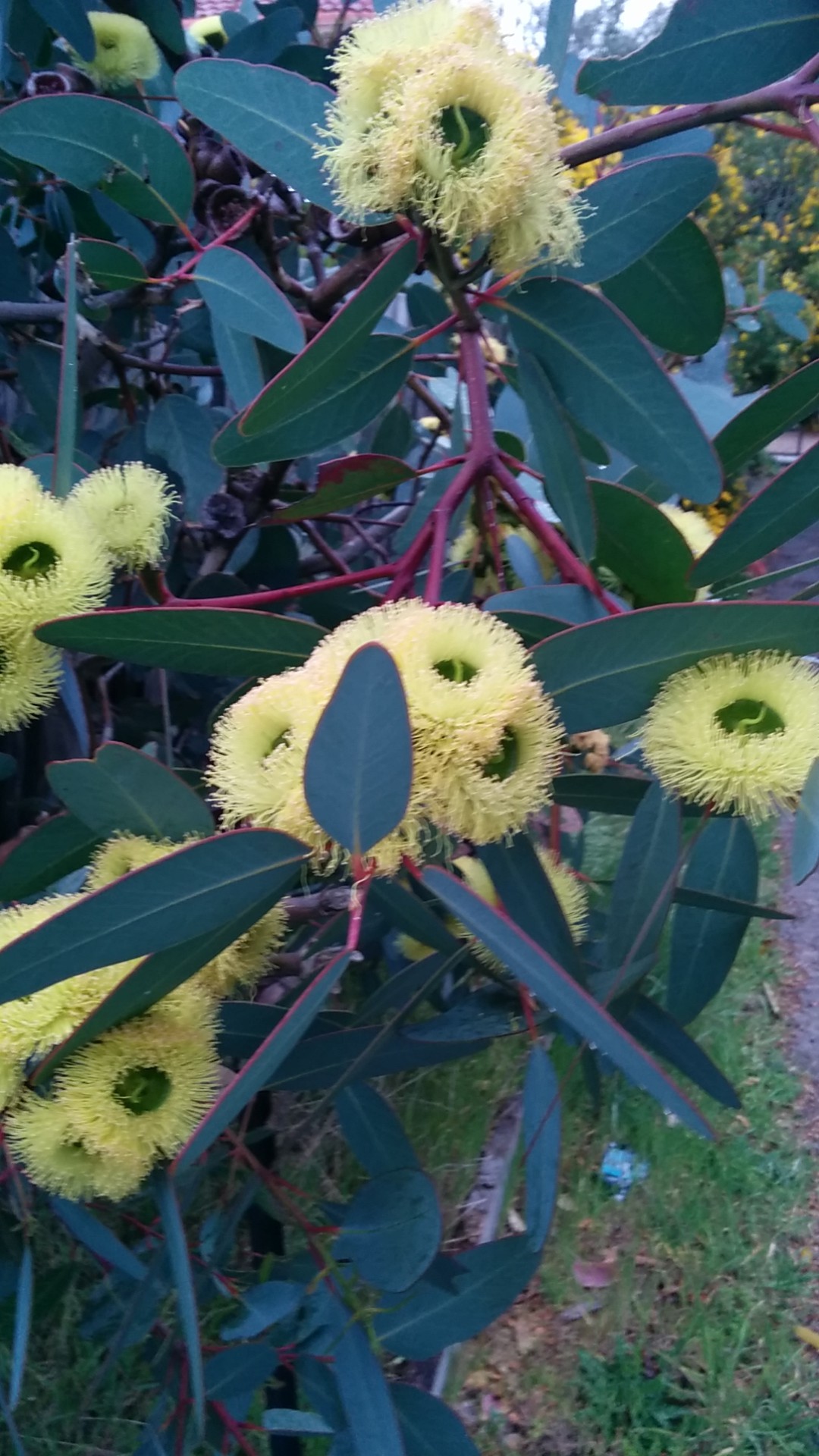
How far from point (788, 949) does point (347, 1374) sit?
2352 millimetres

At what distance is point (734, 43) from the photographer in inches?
25.0

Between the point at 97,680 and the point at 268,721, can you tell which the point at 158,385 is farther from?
the point at 268,721

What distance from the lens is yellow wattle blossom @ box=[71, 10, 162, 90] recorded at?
3.44ft

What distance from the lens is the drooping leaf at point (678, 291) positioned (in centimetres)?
76

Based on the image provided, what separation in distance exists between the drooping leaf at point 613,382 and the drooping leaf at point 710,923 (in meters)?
0.38

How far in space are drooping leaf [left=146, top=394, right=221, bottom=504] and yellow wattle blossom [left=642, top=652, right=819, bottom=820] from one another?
2.27 feet

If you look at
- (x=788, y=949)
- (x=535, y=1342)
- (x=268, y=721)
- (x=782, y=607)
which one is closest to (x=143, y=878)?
(x=268, y=721)

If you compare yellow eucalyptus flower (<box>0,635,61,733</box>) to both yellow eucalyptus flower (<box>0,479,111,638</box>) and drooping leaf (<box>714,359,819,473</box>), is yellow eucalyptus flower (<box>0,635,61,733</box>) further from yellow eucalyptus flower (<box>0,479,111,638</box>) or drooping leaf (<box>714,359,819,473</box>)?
drooping leaf (<box>714,359,819,473</box>)

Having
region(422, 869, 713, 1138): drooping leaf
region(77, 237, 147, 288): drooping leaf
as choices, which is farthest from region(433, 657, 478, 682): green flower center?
region(77, 237, 147, 288): drooping leaf

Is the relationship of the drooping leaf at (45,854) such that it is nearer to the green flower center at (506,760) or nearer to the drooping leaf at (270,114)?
the green flower center at (506,760)

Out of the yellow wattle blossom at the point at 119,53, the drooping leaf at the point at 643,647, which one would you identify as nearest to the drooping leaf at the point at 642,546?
the drooping leaf at the point at 643,647

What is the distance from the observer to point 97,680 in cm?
94

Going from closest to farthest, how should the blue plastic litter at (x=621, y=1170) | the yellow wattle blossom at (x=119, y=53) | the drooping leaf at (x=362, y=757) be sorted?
1. the drooping leaf at (x=362, y=757)
2. the yellow wattle blossom at (x=119, y=53)
3. the blue plastic litter at (x=621, y=1170)

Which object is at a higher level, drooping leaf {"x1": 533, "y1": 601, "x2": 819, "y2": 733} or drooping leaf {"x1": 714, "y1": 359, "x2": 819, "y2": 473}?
drooping leaf {"x1": 714, "y1": 359, "x2": 819, "y2": 473}
